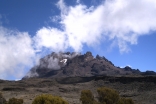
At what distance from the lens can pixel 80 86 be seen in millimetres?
153875

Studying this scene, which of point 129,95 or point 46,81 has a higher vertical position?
point 46,81

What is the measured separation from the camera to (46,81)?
18325 cm

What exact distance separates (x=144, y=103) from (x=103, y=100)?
2967 cm

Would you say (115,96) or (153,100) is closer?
(115,96)

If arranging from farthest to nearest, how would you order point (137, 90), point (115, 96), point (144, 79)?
1. point (144, 79)
2. point (137, 90)
3. point (115, 96)

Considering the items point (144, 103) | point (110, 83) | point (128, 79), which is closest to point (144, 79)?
point (128, 79)

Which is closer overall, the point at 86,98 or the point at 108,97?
the point at 108,97

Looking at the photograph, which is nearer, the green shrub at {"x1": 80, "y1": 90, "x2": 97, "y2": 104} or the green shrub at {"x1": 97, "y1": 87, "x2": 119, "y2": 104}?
the green shrub at {"x1": 97, "y1": 87, "x2": 119, "y2": 104}

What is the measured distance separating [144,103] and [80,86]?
66.0 metres

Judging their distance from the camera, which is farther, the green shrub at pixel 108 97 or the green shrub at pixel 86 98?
the green shrub at pixel 86 98

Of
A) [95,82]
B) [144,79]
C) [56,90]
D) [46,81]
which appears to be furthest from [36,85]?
[144,79]

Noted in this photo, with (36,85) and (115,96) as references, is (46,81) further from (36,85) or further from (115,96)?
(115,96)

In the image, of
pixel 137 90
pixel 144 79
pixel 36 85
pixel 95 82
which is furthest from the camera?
pixel 36 85

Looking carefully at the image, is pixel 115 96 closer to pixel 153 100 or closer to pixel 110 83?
pixel 153 100
